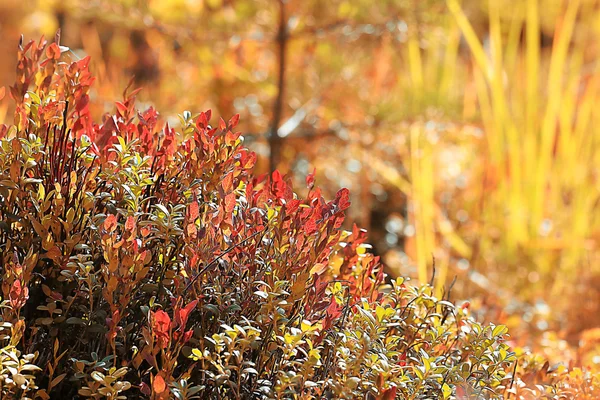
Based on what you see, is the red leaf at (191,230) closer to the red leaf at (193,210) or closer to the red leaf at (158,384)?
the red leaf at (193,210)

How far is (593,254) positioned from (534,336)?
858 millimetres

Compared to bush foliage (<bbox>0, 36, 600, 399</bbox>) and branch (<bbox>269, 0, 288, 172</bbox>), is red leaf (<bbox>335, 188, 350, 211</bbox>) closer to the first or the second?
bush foliage (<bbox>0, 36, 600, 399</bbox>)

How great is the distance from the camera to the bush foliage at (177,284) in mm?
1106

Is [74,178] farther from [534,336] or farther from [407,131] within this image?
[407,131]

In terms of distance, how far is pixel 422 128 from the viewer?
11.4 ft

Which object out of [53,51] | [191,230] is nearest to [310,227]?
[191,230]

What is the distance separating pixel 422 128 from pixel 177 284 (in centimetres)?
250

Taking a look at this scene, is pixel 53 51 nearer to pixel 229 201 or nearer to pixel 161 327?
pixel 229 201

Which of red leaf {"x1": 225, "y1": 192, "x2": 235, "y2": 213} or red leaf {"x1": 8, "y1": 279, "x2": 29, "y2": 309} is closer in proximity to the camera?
red leaf {"x1": 8, "y1": 279, "x2": 29, "y2": 309}

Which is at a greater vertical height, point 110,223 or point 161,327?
point 110,223

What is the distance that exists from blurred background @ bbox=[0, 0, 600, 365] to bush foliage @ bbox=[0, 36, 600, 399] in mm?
1733

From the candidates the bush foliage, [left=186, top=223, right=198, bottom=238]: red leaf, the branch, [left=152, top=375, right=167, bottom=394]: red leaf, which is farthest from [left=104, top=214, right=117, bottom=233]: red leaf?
the branch

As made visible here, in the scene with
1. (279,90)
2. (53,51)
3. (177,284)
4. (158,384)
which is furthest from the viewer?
(279,90)

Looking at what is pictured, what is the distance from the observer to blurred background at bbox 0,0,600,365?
3.39m
